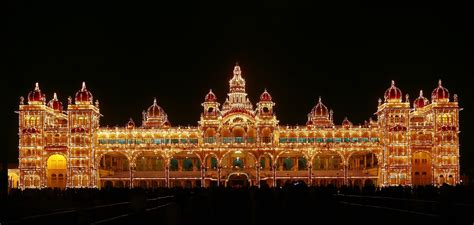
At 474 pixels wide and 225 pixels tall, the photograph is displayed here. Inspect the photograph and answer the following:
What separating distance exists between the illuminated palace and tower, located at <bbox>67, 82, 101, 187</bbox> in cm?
10

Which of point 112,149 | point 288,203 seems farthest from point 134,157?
point 288,203

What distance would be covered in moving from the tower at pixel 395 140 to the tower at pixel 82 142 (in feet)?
98.3

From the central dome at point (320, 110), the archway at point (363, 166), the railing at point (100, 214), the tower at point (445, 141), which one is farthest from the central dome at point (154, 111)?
the railing at point (100, 214)

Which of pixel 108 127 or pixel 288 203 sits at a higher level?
pixel 108 127

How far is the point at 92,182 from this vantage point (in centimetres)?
7531

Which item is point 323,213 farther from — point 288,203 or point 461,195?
point 461,195

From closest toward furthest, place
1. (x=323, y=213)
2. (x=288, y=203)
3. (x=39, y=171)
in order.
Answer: (x=323, y=213)
(x=288, y=203)
(x=39, y=171)

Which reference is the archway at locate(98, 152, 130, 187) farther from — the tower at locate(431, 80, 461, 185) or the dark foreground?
the dark foreground

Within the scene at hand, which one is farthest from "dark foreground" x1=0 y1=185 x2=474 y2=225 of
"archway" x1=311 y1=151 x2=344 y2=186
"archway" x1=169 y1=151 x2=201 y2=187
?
"archway" x1=311 y1=151 x2=344 y2=186

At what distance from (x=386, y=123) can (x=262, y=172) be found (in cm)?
1432

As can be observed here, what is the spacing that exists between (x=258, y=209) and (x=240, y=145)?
4654cm

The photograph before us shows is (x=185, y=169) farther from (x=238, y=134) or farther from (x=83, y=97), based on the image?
(x=83, y=97)

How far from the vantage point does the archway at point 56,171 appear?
7794 cm

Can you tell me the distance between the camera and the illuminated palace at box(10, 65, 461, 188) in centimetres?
7506
